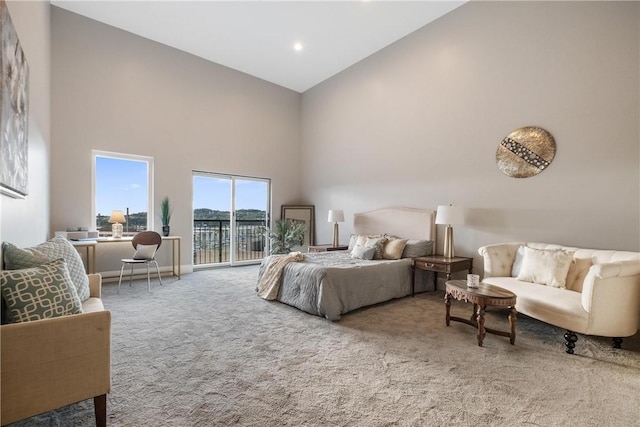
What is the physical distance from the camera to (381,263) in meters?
3.78

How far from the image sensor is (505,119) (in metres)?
3.78

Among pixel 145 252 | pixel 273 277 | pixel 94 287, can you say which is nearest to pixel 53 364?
pixel 94 287

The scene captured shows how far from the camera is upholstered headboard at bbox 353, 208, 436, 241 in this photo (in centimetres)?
451

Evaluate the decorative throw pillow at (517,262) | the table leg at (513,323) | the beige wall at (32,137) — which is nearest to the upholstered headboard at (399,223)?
the decorative throw pillow at (517,262)

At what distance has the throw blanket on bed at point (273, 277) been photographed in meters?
3.75

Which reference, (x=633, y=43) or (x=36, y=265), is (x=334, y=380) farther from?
(x=633, y=43)

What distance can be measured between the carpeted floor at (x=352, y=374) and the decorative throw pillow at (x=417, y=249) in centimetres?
119

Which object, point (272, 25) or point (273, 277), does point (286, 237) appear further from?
point (272, 25)

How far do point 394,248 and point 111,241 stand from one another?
4243 millimetres

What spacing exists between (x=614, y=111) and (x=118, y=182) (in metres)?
6.79

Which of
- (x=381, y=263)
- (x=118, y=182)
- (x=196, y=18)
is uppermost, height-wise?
(x=196, y=18)

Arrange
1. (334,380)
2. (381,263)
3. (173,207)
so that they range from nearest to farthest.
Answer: (334,380) < (381,263) < (173,207)

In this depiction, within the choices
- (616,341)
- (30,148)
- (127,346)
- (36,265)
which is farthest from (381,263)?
(30,148)

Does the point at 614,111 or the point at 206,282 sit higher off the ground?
the point at 614,111
